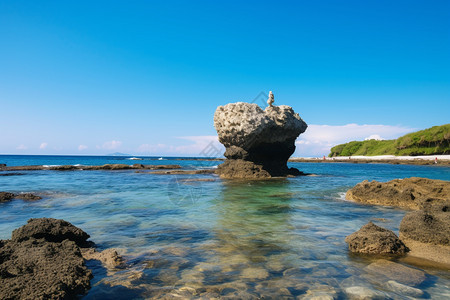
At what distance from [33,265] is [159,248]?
6.75ft

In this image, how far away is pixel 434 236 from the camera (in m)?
5.17

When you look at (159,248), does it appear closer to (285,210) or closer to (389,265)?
(389,265)

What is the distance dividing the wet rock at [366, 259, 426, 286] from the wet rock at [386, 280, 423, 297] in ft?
0.52

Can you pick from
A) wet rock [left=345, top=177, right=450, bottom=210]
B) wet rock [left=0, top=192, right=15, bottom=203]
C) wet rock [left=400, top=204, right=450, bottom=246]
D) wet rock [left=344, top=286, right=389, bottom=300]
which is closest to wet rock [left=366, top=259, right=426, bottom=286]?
wet rock [left=344, top=286, right=389, bottom=300]

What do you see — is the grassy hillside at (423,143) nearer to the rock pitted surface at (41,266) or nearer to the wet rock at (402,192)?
the wet rock at (402,192)

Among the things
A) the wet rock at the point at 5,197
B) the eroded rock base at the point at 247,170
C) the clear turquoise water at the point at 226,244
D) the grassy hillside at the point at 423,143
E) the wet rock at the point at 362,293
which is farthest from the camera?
the grassy hillside at the point at 423,143

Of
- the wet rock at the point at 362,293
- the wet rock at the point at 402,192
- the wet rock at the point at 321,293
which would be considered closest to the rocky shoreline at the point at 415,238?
the wet rock at the point at 362,293

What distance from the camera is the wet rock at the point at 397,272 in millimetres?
3631

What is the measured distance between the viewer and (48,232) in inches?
188

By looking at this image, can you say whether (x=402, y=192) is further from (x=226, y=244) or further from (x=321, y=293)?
(x=321, y=293)

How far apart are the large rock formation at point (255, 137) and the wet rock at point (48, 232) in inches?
696

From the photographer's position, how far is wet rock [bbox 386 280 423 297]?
128 inches

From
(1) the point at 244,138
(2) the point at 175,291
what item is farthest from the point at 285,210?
(1) the point at 244,138

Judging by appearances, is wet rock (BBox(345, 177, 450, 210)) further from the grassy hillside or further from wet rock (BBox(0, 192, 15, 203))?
the grassy hillside
